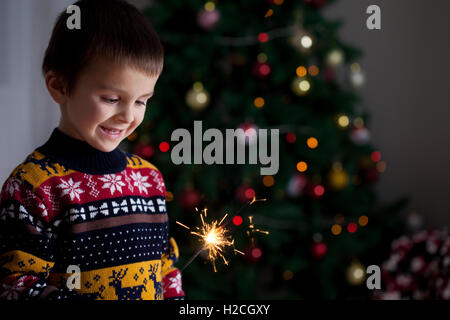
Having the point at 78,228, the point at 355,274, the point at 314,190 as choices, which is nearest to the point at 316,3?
the point at 314,190

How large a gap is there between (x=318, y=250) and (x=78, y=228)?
1.32 metres

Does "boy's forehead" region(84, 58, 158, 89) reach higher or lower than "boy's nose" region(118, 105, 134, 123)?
higher

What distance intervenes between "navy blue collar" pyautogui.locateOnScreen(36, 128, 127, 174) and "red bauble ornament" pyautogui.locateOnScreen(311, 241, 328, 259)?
1267 millimetres

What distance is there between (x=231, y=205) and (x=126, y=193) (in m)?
0.99

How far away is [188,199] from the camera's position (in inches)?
64.2

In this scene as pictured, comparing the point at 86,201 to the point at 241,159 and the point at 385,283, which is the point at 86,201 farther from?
the point at 385,283

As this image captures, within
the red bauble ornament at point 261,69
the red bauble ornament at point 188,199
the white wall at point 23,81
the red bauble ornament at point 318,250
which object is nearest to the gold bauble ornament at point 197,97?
the red bauble ornament at point 261,69

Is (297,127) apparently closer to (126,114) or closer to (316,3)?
(316,3)

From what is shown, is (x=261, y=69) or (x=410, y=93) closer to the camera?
(x=261, y=69)

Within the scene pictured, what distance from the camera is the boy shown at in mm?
621
